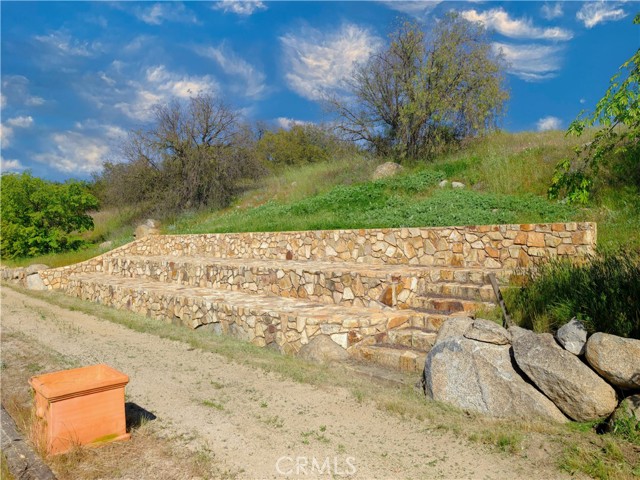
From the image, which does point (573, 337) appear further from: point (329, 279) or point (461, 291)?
point (329, 279)

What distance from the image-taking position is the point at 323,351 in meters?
6.57

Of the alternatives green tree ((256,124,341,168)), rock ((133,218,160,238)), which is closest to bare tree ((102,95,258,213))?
rock ((133,218,160,238))

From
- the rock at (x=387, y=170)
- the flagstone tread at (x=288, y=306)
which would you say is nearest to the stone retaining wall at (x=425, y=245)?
the flagstone tread at (x=288, y=306)

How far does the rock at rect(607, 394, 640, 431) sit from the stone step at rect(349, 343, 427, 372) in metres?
2.12

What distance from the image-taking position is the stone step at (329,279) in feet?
25.3

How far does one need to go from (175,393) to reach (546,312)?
14.5 ft

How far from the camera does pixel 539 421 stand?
14.0ft

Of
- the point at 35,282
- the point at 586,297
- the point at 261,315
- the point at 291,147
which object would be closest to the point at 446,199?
the point at 261,315

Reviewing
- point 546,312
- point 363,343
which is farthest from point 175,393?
point 546,312

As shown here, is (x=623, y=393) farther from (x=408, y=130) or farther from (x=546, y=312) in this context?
(x=408, y=130)

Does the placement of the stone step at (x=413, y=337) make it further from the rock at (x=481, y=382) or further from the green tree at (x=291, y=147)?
the green tree at (x=291, y=147)

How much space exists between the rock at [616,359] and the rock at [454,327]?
1.51 metres

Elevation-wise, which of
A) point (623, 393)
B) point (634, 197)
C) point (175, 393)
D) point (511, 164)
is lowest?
point (175, 393)

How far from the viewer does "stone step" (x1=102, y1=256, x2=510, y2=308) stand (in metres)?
7.73
